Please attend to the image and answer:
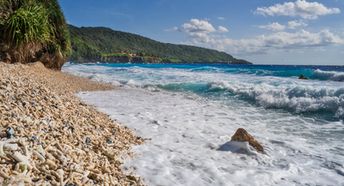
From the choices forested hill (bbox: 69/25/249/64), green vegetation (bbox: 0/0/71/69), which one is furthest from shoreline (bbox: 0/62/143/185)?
forested hill (bbox: 69/25/249/64)

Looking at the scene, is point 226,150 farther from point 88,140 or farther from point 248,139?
point 88,140

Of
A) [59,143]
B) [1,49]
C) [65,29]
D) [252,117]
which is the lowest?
[252,117]

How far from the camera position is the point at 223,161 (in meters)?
5.36

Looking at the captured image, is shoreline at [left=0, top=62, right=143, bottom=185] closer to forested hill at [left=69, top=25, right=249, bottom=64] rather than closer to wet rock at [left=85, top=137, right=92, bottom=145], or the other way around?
wet rock at [left=85, top=137, right=92, bottom=145]

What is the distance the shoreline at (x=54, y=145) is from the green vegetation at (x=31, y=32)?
8046 millimetres

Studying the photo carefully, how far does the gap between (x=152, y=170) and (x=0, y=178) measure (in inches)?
89.5

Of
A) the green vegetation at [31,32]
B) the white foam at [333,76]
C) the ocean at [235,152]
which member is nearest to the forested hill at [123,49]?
the white foam at [333,76]

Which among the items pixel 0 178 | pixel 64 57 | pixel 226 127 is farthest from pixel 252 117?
pixel 64 57

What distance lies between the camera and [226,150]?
5.95m

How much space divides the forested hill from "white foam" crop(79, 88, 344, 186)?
4604 inches

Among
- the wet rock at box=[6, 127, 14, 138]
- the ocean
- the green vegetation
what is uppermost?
the green vegetation

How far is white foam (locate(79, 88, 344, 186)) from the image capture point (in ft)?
15.4

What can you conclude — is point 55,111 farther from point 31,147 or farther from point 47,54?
point 47,54

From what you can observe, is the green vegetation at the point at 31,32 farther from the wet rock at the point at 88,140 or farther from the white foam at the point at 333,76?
the white foam at the point at 333,76
